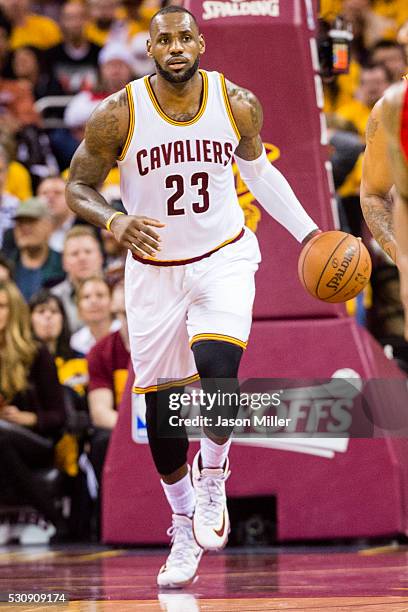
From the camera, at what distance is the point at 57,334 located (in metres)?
9.08

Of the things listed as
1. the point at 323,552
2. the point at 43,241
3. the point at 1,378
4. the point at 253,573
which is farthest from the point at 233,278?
the point at 43,241

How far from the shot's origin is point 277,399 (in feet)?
23.7

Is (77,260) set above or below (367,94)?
below

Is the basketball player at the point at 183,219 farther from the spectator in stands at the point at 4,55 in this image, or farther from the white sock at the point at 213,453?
the spectator in stands at the point at 4,55

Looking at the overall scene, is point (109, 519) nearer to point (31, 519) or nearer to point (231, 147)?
point (31, 519)

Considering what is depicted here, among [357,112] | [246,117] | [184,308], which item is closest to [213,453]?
[184,308]

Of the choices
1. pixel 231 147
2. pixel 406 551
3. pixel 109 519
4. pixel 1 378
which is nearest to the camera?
pixel 231 147

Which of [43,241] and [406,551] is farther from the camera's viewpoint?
[43,241]

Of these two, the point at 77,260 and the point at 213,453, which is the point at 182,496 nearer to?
the point at 213,453

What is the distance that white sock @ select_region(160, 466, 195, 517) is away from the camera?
621 cm

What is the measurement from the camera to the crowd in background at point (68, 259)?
8.27m

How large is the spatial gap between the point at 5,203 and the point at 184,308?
5.06 m

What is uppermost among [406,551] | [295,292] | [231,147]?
[231,147]

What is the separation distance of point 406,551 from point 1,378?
287 centimetres
